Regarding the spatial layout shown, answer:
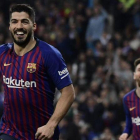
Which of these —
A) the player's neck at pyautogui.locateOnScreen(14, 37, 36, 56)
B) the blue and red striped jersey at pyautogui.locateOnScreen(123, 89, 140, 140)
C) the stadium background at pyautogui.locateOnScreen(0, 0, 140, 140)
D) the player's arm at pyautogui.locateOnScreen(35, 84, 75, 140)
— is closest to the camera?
the player's arm at pyautogui.locateOnScreen(35, 84, 75, 140)

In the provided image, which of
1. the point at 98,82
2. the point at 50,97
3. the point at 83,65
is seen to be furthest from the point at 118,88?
the point at 50,97

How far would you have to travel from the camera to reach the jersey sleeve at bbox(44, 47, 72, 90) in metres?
5.58

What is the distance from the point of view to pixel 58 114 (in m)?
5.50

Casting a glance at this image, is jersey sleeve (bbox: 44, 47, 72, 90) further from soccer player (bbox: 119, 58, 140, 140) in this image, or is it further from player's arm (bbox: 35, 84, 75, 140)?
soccer player (bbox: 119, 58, 140, 140)

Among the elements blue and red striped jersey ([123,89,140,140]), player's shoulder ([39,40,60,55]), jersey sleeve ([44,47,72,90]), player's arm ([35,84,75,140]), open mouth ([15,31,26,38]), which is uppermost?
open mouth ([15,31,26,38])

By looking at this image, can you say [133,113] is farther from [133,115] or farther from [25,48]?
[25,48]

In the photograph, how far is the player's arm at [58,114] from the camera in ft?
17.6

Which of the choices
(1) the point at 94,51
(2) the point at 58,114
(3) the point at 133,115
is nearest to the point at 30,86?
(2) the point at 58,114

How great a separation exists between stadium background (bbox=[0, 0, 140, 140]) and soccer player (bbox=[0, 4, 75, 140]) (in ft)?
16.9

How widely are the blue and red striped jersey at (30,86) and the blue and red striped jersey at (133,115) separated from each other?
248cm

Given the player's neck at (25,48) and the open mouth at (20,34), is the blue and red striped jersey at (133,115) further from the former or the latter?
the open mouth at (20,34)

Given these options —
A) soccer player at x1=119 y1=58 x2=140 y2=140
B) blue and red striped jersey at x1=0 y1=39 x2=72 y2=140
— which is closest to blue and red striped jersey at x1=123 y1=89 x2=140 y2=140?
soccer player at x1=119 y1=58 x2=140 y2=140

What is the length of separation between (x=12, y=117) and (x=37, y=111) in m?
0.27

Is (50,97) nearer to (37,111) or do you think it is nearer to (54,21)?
(37,111)
